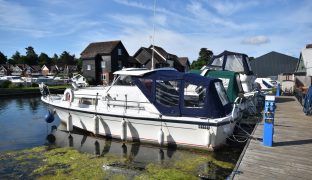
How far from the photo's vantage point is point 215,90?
30.9 ft

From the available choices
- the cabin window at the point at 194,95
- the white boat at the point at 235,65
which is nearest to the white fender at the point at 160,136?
the cabin window at the point at 194,95

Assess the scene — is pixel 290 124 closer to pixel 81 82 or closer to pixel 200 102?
pixel 200 102

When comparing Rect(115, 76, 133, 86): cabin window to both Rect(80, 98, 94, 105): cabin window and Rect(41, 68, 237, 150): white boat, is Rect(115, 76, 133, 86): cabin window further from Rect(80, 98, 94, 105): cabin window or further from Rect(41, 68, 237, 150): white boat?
Rect(80, 98, 94, 105): cabin window

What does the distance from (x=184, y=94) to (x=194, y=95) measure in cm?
58

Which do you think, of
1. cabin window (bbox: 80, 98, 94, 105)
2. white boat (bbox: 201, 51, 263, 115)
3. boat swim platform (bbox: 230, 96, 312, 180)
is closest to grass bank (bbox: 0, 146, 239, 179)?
boat swim platform (bbox: 230, 96, 312, 180)

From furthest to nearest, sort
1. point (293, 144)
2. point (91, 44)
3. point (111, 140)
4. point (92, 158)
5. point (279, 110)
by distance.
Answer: point (91, 44) → point (279, 110) → point (111, 140) → point (92, 158) → point (293, 144)

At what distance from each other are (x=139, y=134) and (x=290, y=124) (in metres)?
6.55

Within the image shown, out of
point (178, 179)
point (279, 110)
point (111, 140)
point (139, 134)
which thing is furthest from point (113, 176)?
point (279, 110)

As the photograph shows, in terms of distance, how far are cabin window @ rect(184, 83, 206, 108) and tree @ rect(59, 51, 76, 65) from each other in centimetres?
10161

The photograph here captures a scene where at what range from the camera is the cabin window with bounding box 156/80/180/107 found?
32.0 feet

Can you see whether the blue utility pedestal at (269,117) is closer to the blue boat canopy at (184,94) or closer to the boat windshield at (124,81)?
the blue boat canopy at (184,94)

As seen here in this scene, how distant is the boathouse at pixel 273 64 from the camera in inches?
1949

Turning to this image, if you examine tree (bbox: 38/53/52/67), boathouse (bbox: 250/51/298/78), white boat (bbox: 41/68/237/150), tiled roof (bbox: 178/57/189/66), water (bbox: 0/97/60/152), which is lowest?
water (bbox: 0/97/60/152)

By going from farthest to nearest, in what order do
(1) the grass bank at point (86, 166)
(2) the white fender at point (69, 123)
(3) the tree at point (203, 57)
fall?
(3) the tree at point (203, 57), (2) the white fender at point (69, 123), (1) the grass bank at point (86, 166)
